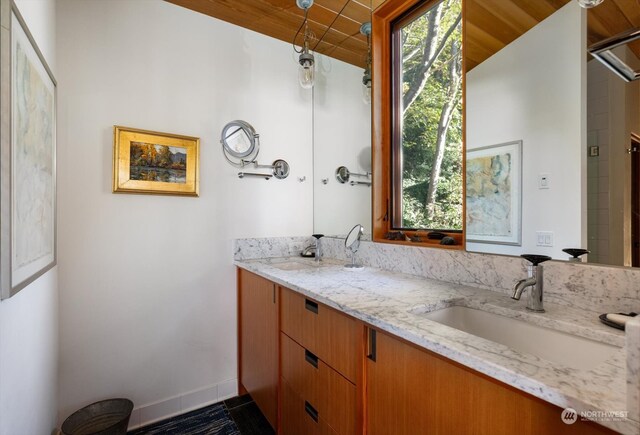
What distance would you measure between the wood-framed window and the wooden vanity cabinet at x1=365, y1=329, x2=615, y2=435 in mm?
728

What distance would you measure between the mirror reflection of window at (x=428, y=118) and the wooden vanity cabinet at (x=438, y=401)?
91 cm

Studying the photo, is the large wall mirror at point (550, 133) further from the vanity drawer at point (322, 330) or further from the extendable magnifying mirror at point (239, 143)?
the extendable magnifying mirror at point (239, 143)

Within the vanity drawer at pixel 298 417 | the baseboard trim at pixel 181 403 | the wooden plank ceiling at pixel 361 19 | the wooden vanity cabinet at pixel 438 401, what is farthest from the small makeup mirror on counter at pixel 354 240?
the baseboard trim at pixel 181 403

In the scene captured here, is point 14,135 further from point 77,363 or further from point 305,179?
point 305,179

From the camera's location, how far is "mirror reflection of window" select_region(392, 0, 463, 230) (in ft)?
5.24

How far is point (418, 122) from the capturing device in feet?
5.94

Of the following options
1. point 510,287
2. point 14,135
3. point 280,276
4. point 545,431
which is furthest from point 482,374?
point 14,135

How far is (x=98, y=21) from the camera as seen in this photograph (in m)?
1.70

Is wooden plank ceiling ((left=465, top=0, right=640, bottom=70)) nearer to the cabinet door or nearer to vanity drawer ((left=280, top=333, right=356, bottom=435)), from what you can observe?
vanity drawer ((left=280, top=333, right=356, bottom=435))

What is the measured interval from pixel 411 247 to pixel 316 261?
78cm

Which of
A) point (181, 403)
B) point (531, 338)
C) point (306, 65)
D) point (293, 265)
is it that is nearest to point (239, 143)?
point (306, 65)

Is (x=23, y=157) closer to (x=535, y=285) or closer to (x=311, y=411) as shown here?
(x=311, y=411)

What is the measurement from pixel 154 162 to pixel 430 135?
65.0 inches

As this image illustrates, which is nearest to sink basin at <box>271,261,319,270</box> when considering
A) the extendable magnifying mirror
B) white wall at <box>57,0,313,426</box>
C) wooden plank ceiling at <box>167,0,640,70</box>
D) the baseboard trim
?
white wall at <box>57,0,313,426</box>
